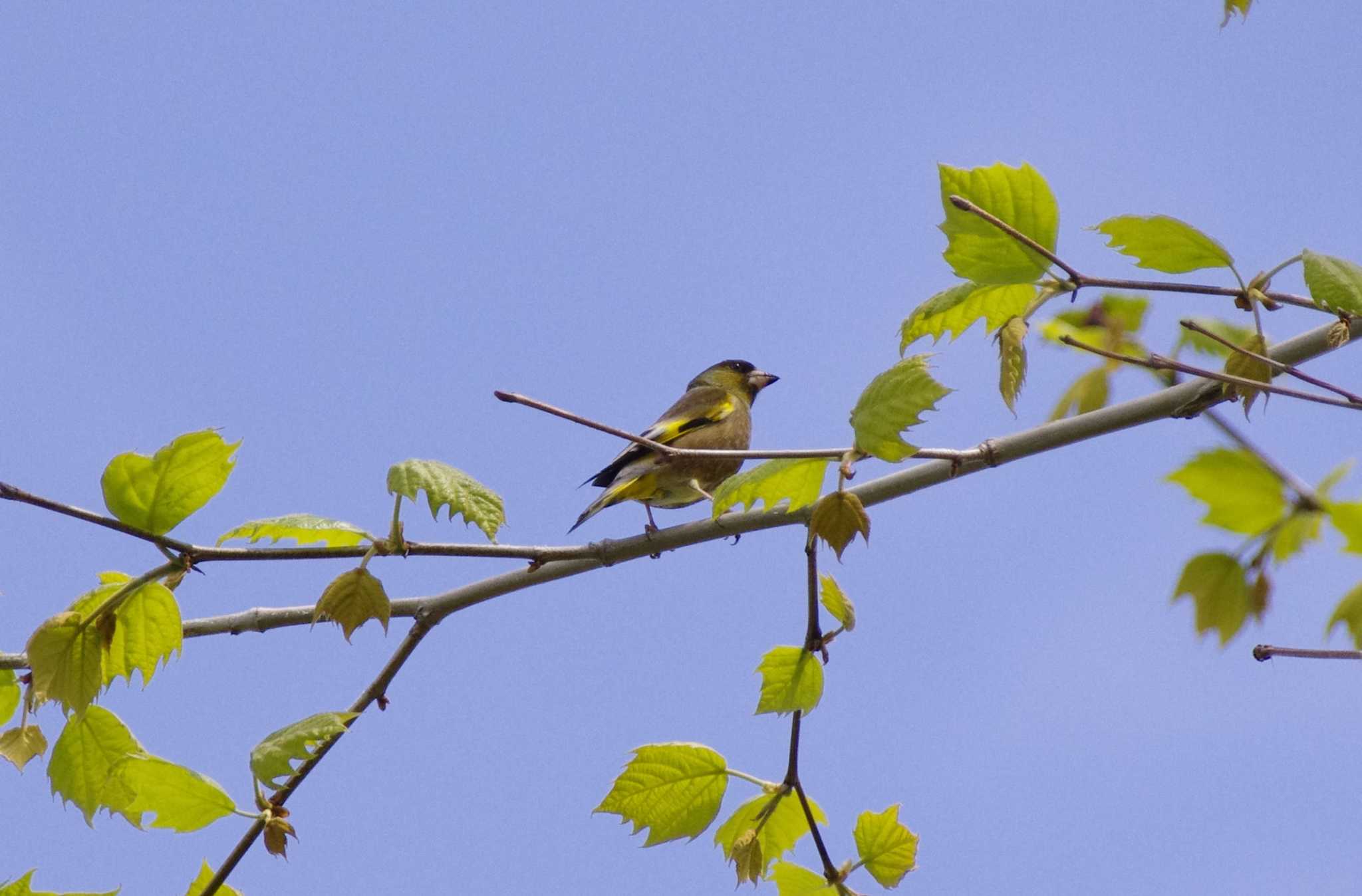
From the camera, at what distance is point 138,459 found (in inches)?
113

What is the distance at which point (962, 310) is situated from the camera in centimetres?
307

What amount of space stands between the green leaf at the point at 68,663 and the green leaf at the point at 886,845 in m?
1.77

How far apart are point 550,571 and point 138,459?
0.94m

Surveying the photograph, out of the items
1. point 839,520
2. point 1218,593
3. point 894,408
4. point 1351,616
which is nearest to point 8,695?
point 839,520

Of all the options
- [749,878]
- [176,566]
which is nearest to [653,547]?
[749,878]

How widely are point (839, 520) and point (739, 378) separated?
27.1 ft

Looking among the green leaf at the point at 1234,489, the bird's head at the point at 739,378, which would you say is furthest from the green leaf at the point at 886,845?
the bird's head at the point at 739,378

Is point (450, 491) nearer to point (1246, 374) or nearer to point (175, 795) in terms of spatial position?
point (175, 795)

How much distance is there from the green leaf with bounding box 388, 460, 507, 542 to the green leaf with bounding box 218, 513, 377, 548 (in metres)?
0.14

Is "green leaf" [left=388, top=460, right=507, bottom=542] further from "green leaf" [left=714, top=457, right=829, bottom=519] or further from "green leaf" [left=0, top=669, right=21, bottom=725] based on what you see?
"green leaf" [left=0, top=669, right=21, bottom=725]

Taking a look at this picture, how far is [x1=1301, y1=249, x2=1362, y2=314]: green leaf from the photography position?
242 centimetres

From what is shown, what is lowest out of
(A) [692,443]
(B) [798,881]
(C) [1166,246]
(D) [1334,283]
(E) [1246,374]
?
(B) [798,881]

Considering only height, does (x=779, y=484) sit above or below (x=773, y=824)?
above

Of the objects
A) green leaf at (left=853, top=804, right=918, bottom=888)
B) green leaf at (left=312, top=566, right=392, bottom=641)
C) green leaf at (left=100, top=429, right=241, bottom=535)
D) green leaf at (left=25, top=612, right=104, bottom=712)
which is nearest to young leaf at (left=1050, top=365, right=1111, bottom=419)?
green leaf at (left=853, top=804, right=918, bottom=888)
